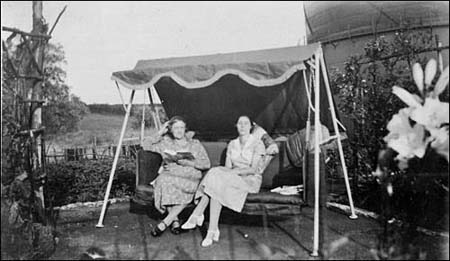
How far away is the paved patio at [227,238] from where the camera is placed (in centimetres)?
416

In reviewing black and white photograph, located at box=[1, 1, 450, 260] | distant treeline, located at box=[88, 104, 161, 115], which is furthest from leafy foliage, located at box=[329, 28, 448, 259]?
distant treeline, located at box=[88, 104, 161, 115]

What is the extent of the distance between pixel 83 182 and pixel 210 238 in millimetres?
3231

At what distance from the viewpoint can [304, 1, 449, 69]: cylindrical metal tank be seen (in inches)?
502

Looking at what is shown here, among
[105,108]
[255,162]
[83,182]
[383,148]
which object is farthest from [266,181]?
[105,108]

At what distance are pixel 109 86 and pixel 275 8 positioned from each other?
9.02 meters

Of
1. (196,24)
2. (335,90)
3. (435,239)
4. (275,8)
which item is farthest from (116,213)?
(335,90)

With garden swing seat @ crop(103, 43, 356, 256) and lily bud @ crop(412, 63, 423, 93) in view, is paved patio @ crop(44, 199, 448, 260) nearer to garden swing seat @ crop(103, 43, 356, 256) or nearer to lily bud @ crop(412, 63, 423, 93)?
garden swing seat @ crop(103, 43, 356, 256)

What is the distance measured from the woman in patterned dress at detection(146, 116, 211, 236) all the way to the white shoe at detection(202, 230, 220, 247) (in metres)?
0.48

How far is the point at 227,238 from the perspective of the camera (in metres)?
4.70

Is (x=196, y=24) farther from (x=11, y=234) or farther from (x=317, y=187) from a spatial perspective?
(x=11, y=234)

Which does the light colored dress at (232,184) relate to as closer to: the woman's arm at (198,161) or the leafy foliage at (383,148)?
the woman's arm at (198,161)

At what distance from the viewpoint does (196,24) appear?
5367 millimetres

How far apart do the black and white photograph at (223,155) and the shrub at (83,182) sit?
28 mm

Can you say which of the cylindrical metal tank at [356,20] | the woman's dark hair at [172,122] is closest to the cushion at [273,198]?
the woman's dark hair at [172,122]
